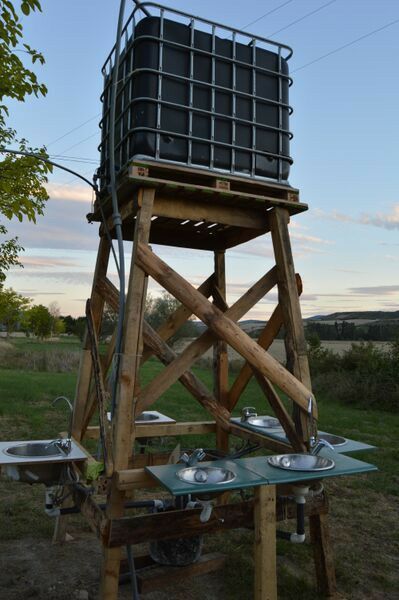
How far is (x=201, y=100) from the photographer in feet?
16.1

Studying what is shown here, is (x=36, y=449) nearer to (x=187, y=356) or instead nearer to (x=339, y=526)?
(x=187, y=356)

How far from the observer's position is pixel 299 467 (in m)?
4.22

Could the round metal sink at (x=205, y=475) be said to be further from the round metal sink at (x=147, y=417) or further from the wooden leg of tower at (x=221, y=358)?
the round metal sink at (x=147, y=417)

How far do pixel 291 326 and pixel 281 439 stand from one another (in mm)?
1284

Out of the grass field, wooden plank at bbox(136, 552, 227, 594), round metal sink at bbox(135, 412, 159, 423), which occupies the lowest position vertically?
the grass field

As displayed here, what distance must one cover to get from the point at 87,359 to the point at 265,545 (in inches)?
120

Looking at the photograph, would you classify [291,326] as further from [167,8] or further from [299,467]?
[167,8]

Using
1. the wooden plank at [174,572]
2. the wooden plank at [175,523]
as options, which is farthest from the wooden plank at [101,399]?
the wooden plank at [174,572]

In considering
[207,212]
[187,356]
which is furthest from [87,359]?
[207,212]

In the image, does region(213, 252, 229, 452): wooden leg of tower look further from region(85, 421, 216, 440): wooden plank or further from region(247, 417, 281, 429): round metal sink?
region(247, 417, 281, 429): round metal sink

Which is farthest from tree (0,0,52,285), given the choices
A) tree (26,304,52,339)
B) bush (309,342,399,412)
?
tree (26,304,52,339)

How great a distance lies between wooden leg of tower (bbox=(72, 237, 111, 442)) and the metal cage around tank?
1008 mm

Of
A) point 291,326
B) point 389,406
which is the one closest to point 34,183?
point 291,326

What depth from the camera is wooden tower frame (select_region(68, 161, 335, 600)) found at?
402 cm
